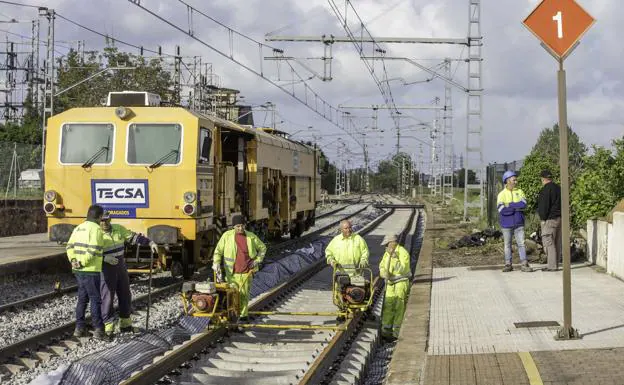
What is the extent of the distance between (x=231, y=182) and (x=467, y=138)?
15949mm

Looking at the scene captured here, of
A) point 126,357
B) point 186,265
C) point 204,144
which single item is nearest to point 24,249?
point 186,265

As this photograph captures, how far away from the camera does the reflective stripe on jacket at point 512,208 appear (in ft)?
50.1

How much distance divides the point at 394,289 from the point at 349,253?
0.91 m

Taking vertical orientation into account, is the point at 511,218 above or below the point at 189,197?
below

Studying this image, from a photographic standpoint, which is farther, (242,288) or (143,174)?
(143,174)

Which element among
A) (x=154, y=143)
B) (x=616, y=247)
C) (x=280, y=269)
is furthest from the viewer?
(x=280, y=269)

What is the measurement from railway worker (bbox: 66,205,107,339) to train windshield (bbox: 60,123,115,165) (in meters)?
4.83

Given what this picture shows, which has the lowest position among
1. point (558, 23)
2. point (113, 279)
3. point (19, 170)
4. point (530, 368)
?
point (530, 368)

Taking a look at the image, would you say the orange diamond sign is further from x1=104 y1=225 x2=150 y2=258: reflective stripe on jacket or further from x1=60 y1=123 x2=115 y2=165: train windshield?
x1=60 y1=123 x2=115 y2=165: train windshield

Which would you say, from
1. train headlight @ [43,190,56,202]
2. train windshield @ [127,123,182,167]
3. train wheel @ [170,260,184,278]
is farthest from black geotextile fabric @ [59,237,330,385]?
train headlight @ [43,190,56,202]

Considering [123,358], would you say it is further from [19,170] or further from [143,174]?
[19,170]

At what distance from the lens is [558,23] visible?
8.73m

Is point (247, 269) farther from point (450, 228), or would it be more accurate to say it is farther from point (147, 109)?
point (450, 228)

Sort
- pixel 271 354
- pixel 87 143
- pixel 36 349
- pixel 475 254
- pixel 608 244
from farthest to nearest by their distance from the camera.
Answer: pixel 475 254 → pixel 87 143 → pixel 608 244 → pixel 36 349 → pixel 271 354
